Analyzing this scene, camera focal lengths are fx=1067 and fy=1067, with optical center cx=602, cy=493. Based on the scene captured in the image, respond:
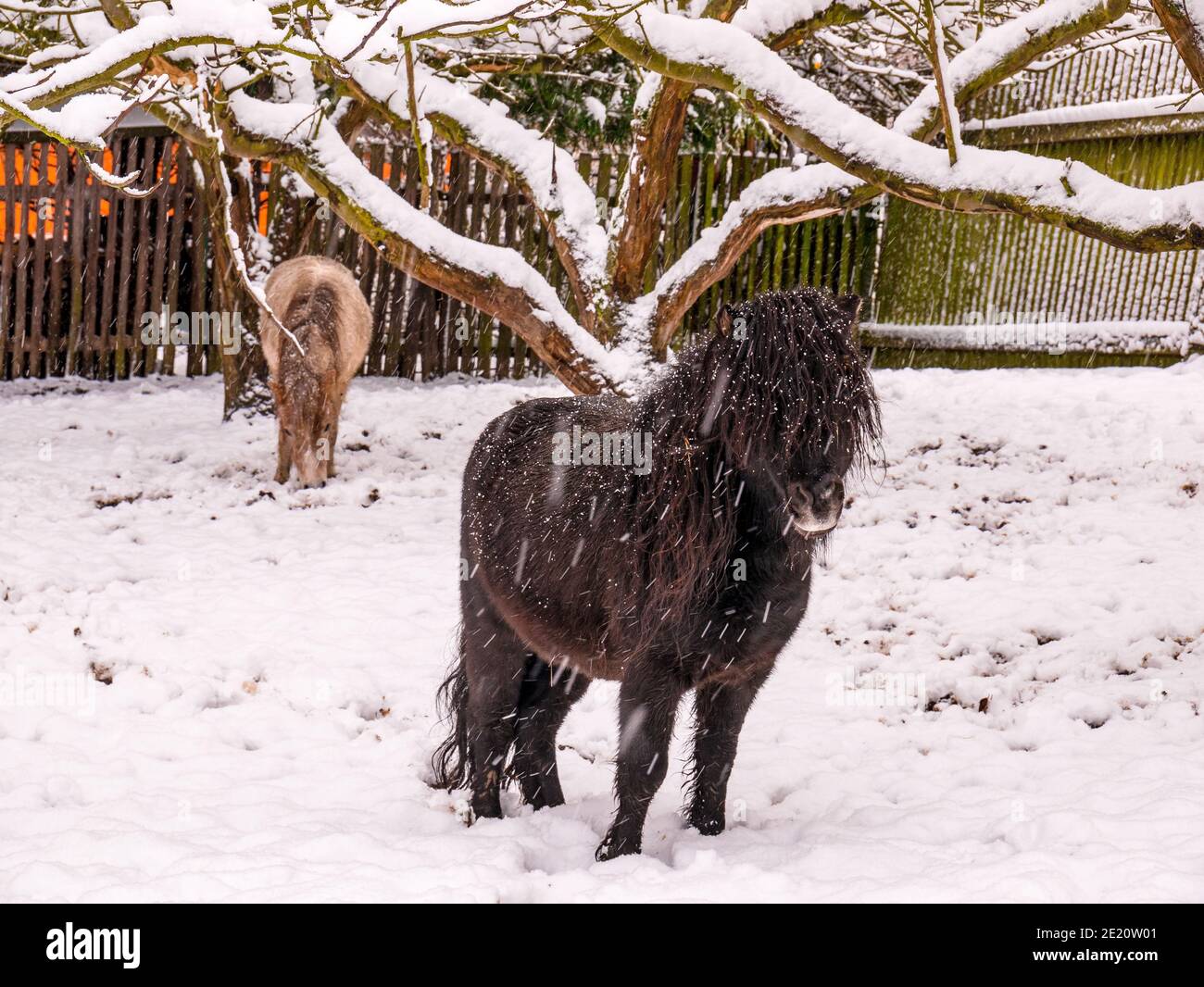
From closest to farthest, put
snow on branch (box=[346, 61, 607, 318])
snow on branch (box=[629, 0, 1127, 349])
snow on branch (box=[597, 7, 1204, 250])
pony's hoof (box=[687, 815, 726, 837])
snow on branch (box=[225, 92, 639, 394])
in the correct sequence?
pony's hoof (box=[687, 815, 726, 837]) < snow on branch (box=[597, 7, 1204, 250]) < snow on branch (box=[629, 0, 1127, 349]) < snow on branch (box=[225, 92, 639, 394]) < snow on branch (box=[346, 61, 607, 318])

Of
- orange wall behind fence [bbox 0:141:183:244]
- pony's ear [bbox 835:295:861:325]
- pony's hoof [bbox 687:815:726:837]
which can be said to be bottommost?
pony's hoof [bbox 687:815:726:837]

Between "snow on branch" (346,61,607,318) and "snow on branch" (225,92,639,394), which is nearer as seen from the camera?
"snow on branch" (225,92,639,394)

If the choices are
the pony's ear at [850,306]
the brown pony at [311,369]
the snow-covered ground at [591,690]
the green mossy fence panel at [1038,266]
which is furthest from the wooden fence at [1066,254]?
the pony's ear at [850,306]

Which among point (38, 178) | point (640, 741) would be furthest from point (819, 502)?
point (38, 178)

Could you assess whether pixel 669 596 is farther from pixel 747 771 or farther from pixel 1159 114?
pixel 1159 114

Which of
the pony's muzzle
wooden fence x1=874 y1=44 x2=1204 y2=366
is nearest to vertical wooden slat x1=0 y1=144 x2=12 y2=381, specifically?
wooden fence x1=874 y1=44 x2=1204 y2=366

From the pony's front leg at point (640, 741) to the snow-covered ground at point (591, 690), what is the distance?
13cm

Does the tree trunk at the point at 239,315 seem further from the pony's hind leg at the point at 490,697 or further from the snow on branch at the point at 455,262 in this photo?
the pony's hind leg at the point at 490,697

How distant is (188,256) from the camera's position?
40.9ft

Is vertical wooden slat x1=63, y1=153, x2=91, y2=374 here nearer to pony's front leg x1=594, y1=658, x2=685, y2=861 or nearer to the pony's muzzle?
pony's front leg x1=594, y1=658, x2=685, y2=861

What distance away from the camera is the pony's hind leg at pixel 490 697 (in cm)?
407

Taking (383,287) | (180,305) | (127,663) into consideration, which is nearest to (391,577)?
(127,663)

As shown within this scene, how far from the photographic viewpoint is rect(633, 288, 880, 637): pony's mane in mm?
3170

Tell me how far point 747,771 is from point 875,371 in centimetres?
791
